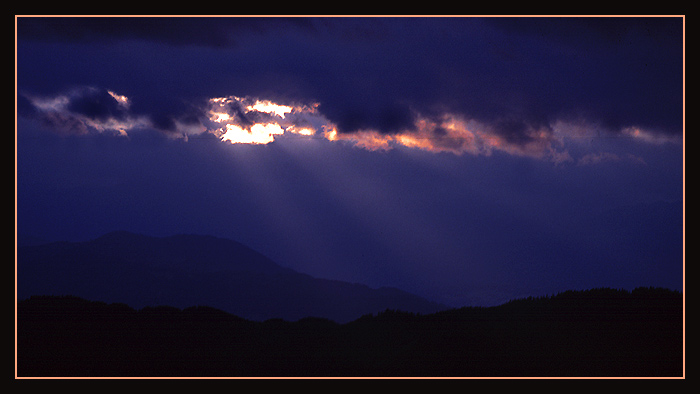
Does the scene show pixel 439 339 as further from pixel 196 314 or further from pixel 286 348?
pixel 196 314

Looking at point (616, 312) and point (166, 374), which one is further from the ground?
point (616, 312)

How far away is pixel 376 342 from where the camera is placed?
1075 centimetres

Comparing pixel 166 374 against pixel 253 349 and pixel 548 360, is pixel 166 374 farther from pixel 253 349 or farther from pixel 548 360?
pixel 548 360

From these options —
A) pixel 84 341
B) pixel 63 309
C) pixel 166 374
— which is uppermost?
pixel 63 309

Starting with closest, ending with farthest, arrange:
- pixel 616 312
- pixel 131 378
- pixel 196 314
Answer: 1. pixel 131 378
2. pixel 616 312
3. pixel 196 314

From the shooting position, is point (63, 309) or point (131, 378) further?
point (63, 309)

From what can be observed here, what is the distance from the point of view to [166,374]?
10500mm

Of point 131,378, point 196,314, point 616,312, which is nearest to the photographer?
point 131,378

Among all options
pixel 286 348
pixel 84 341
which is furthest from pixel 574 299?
pixel 84 341

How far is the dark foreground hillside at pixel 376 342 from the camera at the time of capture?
10375mm

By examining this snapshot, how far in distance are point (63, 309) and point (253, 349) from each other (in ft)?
17.8

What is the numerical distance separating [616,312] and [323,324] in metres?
7.52

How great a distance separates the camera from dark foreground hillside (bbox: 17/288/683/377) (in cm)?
1038

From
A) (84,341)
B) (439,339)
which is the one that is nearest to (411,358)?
(439,339)
